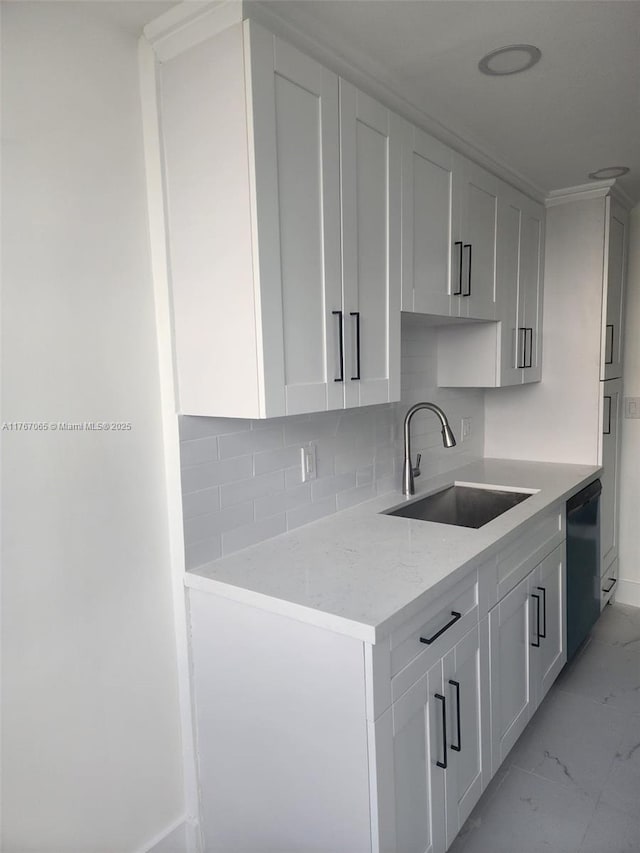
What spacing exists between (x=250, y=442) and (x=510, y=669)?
1.20 metres

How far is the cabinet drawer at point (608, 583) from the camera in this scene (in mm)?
3152

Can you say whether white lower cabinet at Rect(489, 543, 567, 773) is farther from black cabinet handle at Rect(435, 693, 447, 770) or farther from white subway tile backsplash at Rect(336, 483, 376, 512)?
white subway tile backsplash at Rect(336, 483, 376, 512)

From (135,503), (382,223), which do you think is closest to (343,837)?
(135,503)

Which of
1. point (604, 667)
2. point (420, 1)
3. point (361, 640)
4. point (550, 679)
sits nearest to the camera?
point (361, 640)

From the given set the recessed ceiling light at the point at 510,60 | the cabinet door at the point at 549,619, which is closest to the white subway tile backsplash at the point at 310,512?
the cabinet door at the point at 549,619

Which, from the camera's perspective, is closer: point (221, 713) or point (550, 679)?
point (221, 713)

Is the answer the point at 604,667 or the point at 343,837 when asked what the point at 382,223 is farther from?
the point at 604,667

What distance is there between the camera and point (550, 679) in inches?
94.2

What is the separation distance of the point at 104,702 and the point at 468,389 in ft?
7.74

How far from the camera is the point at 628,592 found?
11.4ft

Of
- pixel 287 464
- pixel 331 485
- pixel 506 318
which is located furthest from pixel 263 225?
pixel 506 318

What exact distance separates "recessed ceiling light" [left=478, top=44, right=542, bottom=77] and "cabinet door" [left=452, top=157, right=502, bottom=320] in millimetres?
454

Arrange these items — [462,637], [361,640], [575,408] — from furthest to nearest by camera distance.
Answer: [575,408]
[462,637]
[361,640]

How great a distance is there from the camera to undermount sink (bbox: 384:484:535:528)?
252cm
